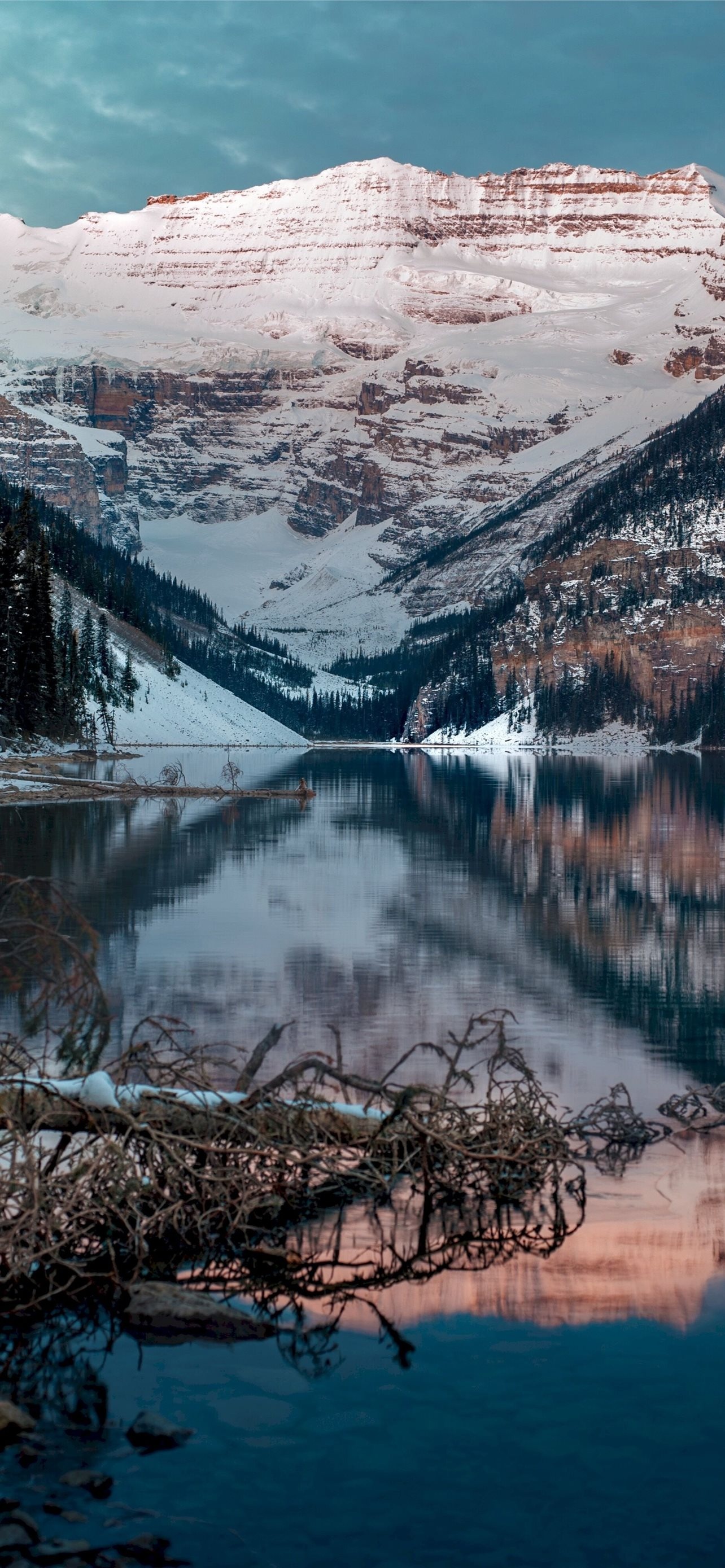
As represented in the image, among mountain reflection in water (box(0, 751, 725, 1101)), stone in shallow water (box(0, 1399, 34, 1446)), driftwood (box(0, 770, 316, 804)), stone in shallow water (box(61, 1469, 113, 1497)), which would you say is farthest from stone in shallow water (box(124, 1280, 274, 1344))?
driftwood (box(0, 770, 316, 804))

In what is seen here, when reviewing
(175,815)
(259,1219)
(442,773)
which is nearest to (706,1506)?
(259,1219)

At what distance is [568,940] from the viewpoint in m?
34.7

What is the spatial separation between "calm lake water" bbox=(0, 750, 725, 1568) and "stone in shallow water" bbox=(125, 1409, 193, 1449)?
130 mm

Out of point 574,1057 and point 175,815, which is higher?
point 175,815

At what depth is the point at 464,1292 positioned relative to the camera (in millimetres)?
13039

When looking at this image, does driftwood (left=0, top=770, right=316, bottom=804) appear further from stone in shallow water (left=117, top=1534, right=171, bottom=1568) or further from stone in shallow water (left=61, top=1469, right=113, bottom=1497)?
stone in shallow water (left=117, top=1534, right=171, bottom=1568)

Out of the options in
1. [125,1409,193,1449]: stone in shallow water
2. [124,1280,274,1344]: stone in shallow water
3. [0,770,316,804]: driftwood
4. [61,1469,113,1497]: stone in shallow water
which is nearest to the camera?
[61,1469,113,1497]: stone in shallow water

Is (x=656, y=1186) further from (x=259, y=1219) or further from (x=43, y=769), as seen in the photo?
(x=43, y=769)

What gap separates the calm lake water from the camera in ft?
31.2

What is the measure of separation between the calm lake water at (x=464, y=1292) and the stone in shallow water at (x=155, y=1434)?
0.43 ft

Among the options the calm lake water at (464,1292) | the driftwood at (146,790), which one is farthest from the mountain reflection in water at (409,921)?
the driftwood at (146,790)

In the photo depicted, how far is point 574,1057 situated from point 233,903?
20.3 m

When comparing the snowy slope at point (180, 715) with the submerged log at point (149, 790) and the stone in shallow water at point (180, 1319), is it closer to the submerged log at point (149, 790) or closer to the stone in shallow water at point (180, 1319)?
Answer: the submerged log at point (149, 790)

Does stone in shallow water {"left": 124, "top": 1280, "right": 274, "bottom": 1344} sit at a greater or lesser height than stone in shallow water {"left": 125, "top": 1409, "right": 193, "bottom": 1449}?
greater
